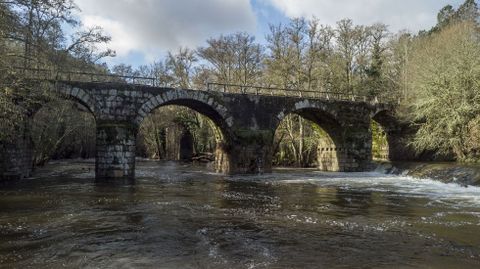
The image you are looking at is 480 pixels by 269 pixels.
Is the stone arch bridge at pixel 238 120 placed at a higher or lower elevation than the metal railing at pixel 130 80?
lower

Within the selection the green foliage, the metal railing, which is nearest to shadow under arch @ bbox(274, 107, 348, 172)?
the metal railing

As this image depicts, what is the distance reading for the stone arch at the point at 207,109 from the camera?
27.8 meters

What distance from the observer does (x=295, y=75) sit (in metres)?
39.9

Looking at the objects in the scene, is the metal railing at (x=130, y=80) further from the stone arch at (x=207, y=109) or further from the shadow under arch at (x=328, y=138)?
the shadow under arch at (x=328, y=138)

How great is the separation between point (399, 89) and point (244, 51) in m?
15.1

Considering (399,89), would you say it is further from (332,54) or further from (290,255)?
(290,255)

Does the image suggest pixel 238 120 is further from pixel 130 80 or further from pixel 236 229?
pixel 236 229

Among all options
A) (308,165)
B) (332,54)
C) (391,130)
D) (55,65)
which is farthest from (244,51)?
(55,65)

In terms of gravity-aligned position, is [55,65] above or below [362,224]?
above

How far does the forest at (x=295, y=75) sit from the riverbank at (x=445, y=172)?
1638 mm

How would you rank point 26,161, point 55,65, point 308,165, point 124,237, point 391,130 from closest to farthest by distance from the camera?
point 124,237, point 55,65, point 26,161, point 391,130, point 308,165

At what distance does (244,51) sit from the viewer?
44.4 meters

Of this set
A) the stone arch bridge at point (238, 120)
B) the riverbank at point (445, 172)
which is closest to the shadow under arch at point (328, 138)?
the stone arch bridge at point (238, 120)

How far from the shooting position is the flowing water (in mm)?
8023
